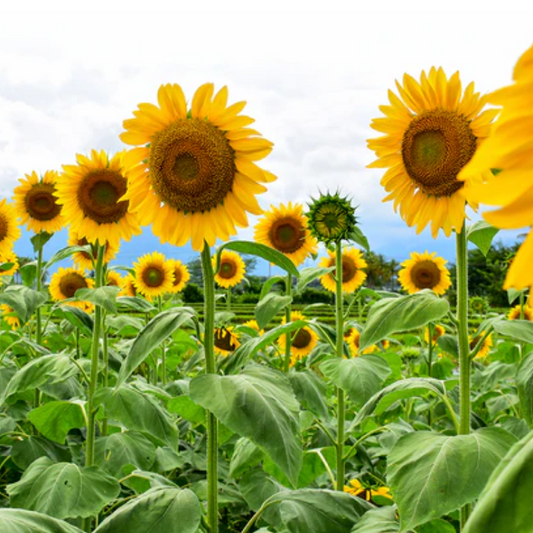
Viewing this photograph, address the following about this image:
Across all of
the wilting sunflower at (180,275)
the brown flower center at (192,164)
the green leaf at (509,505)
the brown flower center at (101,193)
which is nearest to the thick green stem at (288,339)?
the brown flower center at (101,193)

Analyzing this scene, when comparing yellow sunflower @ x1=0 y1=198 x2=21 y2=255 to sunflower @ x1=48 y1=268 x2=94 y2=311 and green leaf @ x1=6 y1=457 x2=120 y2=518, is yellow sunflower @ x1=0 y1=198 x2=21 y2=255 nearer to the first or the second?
sunflower @ x1=48 y1=268 x2=94 y2=311

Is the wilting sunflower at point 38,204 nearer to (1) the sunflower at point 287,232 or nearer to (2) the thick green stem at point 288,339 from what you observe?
(1) the sunflower at point 287,232

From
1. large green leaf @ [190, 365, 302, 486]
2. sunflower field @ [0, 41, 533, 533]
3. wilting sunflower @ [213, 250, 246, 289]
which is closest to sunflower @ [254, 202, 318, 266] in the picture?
sunflower field @ [0, 41, 533, 533]

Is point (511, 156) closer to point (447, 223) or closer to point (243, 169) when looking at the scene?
point (243, 169)

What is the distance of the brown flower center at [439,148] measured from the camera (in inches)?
75.7

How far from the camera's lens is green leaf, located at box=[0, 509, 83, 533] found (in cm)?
126

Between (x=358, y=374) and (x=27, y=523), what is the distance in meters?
1.26

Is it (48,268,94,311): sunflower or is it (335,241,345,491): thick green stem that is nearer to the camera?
(335,241,345,491): thick green stem

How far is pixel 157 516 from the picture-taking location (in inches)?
58.7

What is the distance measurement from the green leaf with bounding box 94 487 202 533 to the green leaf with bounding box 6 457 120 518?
0.57 metres

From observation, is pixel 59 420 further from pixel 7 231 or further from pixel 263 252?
pixel 7 231

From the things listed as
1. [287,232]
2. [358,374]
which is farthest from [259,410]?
[287,232]

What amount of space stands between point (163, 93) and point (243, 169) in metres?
0.33

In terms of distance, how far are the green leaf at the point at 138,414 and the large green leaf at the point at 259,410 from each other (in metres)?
0.66
